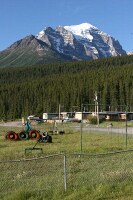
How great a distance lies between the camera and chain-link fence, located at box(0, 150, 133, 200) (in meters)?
13.3

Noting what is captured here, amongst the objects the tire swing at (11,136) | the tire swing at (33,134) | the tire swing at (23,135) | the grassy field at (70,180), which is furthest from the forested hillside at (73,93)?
the grassy field at (70,180)

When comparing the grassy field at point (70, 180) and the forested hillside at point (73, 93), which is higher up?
the forested hillside at point (73, 93)

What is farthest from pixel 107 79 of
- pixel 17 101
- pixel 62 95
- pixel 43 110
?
pixel 17 101

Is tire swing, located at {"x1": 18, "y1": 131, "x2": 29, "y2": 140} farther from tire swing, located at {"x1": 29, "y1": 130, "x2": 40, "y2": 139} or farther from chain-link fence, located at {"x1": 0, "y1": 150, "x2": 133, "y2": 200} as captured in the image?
chain-link fence, located at {"x1": 0, "y1": 150, "x2": 133, "y2": 200}

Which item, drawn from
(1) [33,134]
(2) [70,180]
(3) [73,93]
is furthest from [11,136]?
(3) [73,93]

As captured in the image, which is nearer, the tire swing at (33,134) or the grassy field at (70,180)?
the grassy field at (70,180)

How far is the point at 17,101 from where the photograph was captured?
640 feet

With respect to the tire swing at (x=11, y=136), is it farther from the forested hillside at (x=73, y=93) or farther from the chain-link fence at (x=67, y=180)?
the forested hillside at (x=73, y=93)

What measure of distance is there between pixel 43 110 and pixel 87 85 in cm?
2302

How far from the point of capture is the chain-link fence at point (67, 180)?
13.3 metres

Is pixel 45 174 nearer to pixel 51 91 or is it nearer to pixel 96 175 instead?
pixel 96 175

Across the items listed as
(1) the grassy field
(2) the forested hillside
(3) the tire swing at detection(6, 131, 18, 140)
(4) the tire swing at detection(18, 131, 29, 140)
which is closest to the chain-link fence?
(1) the grassy field

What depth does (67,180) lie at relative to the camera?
15.9 metres

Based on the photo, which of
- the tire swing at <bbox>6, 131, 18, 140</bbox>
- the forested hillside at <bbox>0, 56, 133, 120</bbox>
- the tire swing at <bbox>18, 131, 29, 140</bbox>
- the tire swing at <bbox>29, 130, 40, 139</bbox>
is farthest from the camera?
the forested hillside at <bbox>0, 56, 133, 120</bbox>
